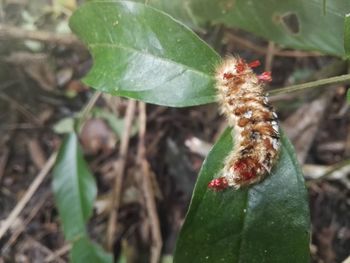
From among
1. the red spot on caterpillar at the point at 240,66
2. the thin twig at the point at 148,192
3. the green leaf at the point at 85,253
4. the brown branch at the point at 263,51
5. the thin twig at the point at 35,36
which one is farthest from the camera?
the brown branch at the point at 263,51

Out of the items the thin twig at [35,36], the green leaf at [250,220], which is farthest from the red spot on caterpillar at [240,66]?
the thin twig at [35,36]

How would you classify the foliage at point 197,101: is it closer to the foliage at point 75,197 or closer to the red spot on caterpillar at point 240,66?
the red spot on caterpillar at point 240,66

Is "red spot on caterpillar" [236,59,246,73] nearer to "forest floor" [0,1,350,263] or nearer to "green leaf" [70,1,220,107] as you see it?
"green leaf" [70,1,220,107]

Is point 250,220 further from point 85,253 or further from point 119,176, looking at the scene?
point 119,176

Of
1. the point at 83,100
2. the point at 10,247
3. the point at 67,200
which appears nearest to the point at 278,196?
the point at 67,200

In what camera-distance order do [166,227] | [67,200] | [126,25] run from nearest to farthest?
[126,25] < [67,200] < [166,227]

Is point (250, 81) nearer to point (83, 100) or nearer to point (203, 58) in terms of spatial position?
point (203, 58)

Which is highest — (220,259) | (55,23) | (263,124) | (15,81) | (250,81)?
(55,23)
